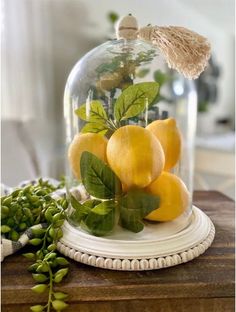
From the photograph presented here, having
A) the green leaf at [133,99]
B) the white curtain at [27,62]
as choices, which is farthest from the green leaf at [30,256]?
the white curtain at [27,62]

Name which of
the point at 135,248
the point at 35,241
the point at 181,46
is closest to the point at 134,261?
the point at 135,248

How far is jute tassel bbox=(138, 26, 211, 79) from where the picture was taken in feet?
1.38

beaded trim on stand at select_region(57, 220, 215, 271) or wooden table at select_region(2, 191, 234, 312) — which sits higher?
beaded trim on stand at select_region(57, 220, 215, 271)

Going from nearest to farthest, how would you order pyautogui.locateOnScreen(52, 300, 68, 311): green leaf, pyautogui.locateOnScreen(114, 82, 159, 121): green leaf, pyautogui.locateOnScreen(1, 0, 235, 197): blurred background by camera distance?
1. pyautogui.locateOnScreen(52, 300, 68, 311): green leaf
2. pyautogui.locateOnScreen(114, 82, 159, 121): green leaf
3. pyautogui.locateOnScreen(1, 0, 235, 197): blurred background

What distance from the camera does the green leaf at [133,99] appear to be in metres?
0.41

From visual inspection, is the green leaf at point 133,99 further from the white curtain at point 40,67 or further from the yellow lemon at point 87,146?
the white curtain at point 40,67

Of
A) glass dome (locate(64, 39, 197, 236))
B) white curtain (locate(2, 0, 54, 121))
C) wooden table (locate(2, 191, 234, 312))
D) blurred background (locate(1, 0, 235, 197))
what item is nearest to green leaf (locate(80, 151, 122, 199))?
glass dome (locate(64, 39, 197, 236))

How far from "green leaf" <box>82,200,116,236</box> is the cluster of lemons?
0.04m

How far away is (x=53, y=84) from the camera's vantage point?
1684 millimetres

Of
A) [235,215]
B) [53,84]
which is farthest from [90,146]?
[53,84]

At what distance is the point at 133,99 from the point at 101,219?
0.56 feet

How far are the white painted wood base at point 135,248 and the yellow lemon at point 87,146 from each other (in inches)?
4.1

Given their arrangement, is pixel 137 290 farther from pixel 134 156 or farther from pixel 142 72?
pixel 142 72

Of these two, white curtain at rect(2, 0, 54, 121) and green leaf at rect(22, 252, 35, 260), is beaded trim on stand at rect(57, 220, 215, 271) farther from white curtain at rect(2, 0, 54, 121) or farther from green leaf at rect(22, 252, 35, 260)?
white curtain at rect(2, 0, 54, 121)
